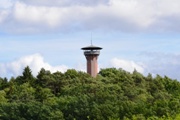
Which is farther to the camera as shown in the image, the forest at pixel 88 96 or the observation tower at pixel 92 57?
the observation tower at pixel 92 57

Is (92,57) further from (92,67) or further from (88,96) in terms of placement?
(88,96)

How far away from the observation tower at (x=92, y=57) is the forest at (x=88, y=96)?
4.32ft

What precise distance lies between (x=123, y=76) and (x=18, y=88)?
14615 mm

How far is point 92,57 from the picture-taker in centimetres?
7931

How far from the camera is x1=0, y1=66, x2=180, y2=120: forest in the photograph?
53.2 metres

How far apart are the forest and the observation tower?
1.32m

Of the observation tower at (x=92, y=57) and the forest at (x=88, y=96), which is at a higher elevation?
the observation tower at (x=92, y=57)

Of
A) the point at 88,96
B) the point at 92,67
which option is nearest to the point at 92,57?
the point at 92,67

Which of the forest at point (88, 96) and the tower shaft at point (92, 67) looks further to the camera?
the tower shaft at point (92, 67)

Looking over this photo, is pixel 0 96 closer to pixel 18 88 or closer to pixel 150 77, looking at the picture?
pixel 18 88

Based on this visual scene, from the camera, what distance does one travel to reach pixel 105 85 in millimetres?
67250

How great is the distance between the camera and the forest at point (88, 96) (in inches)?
2095

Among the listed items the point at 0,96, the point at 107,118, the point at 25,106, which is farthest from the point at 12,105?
the point at 107,118

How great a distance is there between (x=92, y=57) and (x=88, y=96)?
20.9 metres
